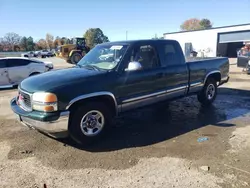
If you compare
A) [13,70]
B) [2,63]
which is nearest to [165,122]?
[13,70]

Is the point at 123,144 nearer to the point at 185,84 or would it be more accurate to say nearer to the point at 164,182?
the point at 164,182

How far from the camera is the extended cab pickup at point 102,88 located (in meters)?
3.96

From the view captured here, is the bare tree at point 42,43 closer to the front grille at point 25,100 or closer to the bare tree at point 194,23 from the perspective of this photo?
the bare tree at point 194,23

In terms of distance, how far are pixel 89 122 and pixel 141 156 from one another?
3.78ft

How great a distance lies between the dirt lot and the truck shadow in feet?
0.07

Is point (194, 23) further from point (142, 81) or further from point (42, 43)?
point (142, 81)

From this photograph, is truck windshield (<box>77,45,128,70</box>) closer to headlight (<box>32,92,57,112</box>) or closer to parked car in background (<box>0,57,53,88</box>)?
headlight (<box>32,92,57,112</box>)

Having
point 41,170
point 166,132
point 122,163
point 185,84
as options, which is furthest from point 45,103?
point 185,84

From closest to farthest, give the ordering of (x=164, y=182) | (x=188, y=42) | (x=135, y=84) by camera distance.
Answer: (x=164, y=182) → (x=135, y=84) → (x=188, y=42)

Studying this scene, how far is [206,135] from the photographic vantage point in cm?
486

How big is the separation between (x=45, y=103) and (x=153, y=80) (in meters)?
2.36

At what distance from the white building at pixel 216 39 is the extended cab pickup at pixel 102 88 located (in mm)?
28595

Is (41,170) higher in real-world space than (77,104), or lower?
lower

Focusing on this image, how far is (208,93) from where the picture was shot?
715 centimetres
